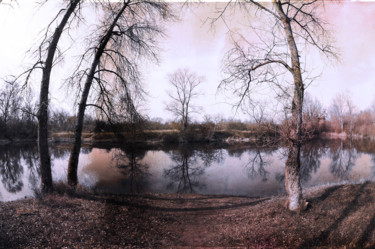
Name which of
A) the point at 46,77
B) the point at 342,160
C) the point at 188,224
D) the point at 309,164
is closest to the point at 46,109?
the point at 46,77

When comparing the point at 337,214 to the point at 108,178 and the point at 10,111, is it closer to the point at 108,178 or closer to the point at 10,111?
the point at 108,178

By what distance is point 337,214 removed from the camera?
3.59m

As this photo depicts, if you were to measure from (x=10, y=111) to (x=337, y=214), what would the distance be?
7.46 meters

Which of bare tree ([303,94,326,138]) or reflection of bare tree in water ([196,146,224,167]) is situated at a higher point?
bare tree ([303,94,326,138])

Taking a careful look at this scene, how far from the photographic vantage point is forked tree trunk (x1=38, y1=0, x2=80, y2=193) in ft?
15.5

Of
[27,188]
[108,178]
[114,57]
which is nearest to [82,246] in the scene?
[108,178]

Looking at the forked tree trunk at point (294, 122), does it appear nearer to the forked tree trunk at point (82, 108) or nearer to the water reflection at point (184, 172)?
the water reflection at point (184, 172)

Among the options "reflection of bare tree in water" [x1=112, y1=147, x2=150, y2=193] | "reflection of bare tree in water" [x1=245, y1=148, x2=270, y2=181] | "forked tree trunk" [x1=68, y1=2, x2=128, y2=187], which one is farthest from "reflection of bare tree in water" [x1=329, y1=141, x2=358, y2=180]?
"forked tree trunk" [x1=68, y1=2, x2=128, y2=187]

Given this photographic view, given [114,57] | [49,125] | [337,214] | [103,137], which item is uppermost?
[114,57]

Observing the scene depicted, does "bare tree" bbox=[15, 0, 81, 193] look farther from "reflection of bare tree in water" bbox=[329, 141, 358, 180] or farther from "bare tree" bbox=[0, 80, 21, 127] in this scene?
"reflection of bare tree in water" bbox=[329, 141, 358, 180]

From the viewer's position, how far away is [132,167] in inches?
257

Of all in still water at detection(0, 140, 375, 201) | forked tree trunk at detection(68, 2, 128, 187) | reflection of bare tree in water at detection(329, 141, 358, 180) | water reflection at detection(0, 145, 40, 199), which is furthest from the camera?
reflection of bare tree in water at detection(329, 141, 358, 180)

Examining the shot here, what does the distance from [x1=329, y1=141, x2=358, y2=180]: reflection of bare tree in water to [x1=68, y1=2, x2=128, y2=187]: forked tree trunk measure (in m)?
9.64

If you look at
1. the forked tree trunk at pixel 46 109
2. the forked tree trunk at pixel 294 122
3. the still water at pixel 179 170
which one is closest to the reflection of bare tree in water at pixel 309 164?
the still water at pixel 179 170
